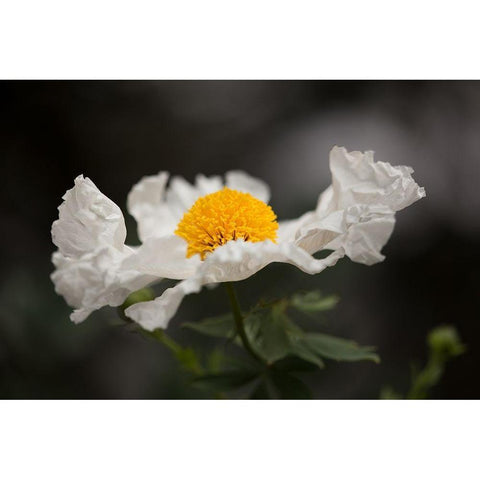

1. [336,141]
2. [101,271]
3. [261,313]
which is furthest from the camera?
[336,141]

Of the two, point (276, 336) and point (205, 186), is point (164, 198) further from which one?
point (276, 336)

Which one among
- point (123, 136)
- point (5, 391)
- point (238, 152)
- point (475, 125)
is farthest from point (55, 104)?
point (475, 125)

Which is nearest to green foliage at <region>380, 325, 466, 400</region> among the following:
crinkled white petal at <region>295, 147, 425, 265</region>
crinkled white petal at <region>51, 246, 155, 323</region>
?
crinkled white petal at <region>295, 147, 425, 265</region>

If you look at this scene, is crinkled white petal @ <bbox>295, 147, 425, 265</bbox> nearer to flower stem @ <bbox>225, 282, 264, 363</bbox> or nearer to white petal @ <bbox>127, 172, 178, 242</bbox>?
flower stem @ <bbox>225, 282, 264, 363</bbox>

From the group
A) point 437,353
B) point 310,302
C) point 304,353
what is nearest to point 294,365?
point 304,353

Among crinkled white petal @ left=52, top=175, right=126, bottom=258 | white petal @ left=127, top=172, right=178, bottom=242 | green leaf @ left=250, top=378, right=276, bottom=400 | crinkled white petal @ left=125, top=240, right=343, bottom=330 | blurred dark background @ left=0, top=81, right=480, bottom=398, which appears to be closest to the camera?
crinkled white petal @ left=125, top=240, right=343, bottom=330

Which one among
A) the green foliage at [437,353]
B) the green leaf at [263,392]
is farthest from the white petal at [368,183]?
the green foliage at [437,353]

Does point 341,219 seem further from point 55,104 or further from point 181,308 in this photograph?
point 55,104
